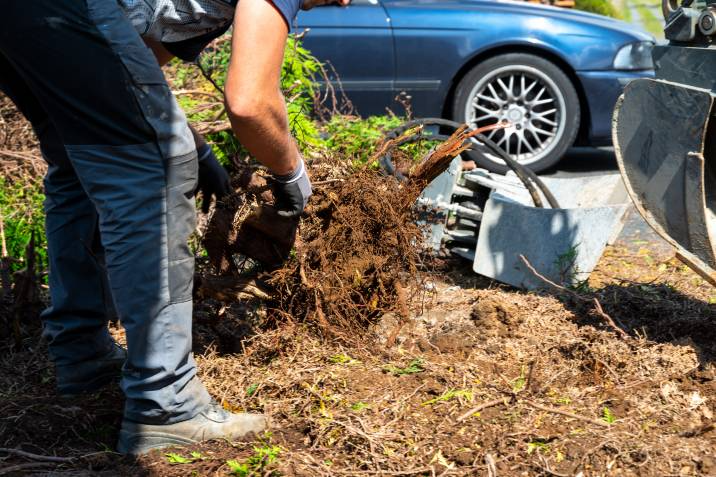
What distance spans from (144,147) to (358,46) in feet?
14.6

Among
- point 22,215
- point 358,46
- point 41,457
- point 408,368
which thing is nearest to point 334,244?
point 408,368

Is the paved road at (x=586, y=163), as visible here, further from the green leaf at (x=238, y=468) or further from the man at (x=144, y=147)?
the green leaf at (x=238, y=468)

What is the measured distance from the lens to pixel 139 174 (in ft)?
8.09

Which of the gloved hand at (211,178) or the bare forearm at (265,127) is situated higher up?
the bare forearm at (265,127)

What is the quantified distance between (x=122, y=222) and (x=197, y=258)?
4.29ft

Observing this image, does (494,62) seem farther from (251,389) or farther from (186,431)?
(186,431)

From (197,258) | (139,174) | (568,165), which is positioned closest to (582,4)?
(568,165)

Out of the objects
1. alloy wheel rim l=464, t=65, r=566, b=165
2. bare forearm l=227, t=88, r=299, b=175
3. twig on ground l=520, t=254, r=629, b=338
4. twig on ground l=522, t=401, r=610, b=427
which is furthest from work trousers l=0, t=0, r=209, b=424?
alloy wheel rim l=464, t=65, r=566, b=165

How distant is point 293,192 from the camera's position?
2.91 m

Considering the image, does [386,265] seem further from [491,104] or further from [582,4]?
[582,4]

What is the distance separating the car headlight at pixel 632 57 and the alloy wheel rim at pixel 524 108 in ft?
1.90

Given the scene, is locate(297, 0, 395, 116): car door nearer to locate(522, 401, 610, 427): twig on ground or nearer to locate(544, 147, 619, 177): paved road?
locate(544, 147, 619, 177): paved road

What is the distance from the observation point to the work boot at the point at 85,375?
10.1ft

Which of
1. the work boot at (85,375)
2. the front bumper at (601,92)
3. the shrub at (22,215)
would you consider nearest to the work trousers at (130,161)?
the work boot at (85,375)
